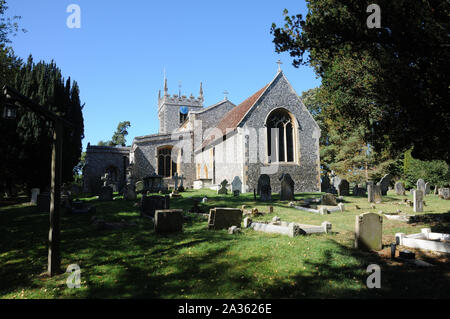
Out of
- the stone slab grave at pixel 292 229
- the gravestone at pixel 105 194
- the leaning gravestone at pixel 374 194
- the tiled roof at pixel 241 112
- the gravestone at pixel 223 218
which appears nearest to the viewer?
the stone slab grave at pixel 292 229

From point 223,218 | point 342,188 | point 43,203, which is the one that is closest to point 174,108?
point 342,188

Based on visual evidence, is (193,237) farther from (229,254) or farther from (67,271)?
(67,271)

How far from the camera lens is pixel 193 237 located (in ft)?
21.0

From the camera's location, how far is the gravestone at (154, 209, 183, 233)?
6.87m

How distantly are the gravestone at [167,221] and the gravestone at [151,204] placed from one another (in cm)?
255

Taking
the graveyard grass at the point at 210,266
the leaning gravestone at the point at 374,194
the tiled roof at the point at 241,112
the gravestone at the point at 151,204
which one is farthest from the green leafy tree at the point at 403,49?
the tiled roof at the point at 241,112

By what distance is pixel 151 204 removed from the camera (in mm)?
9562

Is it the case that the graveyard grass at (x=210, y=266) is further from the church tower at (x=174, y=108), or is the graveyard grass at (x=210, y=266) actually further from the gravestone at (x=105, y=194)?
the church tower at (x=174, y=108)

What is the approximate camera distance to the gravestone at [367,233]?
5.35 meters

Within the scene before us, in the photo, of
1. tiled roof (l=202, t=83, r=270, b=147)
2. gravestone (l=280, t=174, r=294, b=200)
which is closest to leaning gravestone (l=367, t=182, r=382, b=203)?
gravestone (l=280, t=174, r=294, b=200)

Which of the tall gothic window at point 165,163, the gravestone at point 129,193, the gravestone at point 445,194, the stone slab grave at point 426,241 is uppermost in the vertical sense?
the tall gothic window at point 165,163

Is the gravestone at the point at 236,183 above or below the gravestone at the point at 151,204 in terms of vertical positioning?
above

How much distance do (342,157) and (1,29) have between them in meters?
30.3
